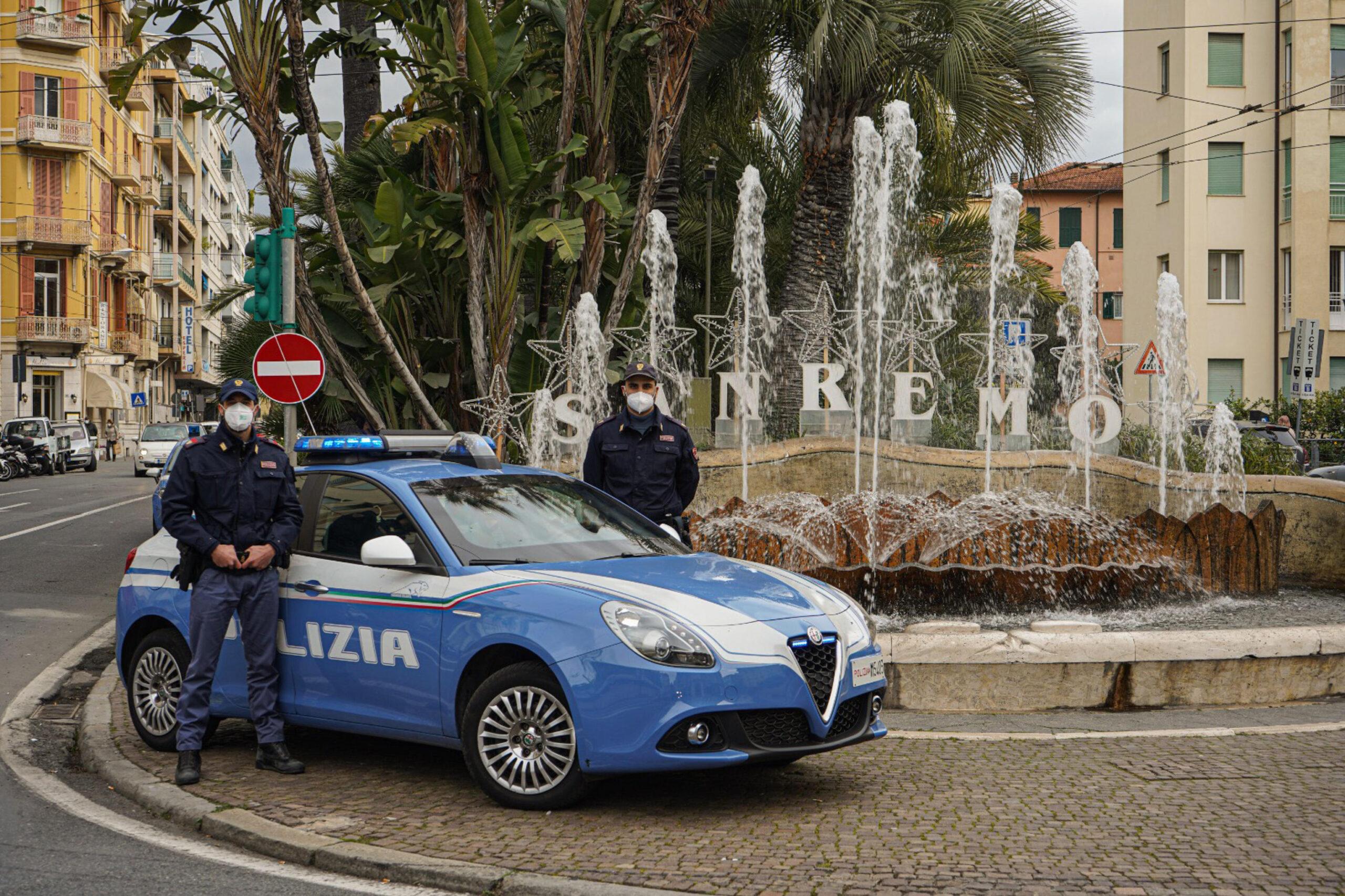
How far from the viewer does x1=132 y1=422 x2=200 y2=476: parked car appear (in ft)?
131

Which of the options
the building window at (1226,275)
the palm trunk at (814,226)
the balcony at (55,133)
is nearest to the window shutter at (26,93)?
the balcony at (55,133)

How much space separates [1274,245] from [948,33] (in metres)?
25.5

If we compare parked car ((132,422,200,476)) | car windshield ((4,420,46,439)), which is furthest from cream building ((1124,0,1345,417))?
car windshield ((4,420,46,439))

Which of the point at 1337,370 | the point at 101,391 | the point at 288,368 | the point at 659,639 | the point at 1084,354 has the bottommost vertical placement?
the point at 659,639

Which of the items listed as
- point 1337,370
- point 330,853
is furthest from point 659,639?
point 1337,370

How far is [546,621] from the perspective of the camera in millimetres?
5574

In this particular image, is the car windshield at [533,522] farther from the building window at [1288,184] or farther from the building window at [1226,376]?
the building window at [1288,184]

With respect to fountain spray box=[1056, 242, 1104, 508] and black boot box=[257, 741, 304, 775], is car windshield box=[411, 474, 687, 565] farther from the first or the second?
fountain spray box=[1056, 242, 1104, 508]

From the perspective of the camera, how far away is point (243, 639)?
21.4 ft

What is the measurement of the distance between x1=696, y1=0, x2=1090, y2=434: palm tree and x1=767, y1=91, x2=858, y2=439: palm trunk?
0.02m

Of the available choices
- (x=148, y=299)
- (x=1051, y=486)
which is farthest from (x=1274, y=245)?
(x=148, y=299)

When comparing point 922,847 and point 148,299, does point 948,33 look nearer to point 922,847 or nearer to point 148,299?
point 922,847

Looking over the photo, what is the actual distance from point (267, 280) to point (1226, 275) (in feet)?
122

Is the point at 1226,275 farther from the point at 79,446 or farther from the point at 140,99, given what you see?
the point at 140,99
